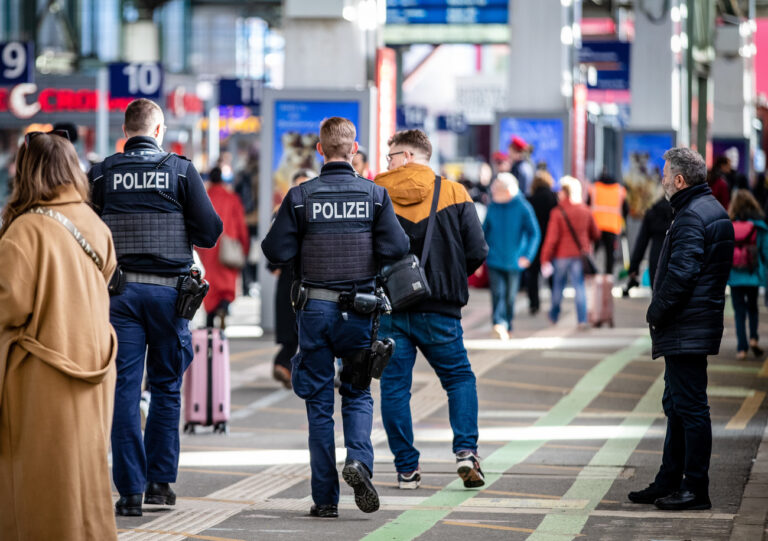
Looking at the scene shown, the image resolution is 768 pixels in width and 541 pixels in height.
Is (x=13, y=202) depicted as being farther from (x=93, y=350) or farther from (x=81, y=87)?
(x=81, y=87)

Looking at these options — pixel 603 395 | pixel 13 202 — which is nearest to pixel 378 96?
pixel 603 395

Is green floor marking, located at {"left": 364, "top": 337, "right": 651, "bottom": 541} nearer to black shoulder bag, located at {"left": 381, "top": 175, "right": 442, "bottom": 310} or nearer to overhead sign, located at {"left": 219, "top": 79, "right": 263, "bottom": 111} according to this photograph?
black shoulder bag, located at {"left": 381, "top": 175, "right": 442, "bottom": 310}

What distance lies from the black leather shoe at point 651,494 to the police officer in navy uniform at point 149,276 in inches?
89.9

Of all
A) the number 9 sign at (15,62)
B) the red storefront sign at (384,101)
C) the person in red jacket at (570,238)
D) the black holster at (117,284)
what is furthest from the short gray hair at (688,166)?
the number 9 sign at (15,62)

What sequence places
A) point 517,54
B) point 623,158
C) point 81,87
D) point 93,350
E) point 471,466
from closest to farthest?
point 93,350 → point 471,466 → point 517,54 → point 623,158 → point 81,87

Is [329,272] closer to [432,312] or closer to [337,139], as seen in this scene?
[337,139]

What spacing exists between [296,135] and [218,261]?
80.7 inches

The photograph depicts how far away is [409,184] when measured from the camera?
27.9ft

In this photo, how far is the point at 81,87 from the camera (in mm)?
37031

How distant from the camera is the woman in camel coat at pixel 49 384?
5.57 m

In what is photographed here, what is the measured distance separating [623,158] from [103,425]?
2248 cm

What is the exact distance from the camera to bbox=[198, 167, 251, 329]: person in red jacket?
48.4ft

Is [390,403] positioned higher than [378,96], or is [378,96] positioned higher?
[378,96]

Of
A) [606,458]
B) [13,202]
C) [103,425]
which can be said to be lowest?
[606,458]
